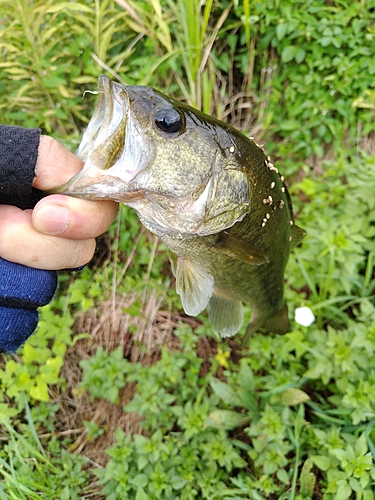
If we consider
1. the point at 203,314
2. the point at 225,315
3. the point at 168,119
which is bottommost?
the point at 203,314

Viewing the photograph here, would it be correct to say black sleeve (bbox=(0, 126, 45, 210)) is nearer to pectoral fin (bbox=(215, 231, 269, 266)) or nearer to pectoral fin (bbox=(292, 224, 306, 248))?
pectoral fin (bbox=(215, 231, 269, 266))

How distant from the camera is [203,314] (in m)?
2.62

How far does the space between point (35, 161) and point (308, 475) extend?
189 cm

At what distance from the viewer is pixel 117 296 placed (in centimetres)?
283

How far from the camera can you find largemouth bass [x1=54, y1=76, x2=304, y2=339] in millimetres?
1093

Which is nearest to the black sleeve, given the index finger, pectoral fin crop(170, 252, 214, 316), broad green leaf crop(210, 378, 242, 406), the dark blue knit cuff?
the index finger

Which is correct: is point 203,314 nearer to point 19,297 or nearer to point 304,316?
point 304,316

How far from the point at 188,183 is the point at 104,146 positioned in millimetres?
301

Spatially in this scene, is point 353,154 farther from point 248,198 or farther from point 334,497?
point 334,497

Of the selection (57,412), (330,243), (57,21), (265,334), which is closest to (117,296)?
(57,412)

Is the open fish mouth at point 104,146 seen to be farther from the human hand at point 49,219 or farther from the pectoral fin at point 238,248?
the pectoral fin at point 238,248

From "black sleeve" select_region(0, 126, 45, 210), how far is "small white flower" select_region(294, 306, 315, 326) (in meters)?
1.62

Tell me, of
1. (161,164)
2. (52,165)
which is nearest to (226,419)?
(161,164)

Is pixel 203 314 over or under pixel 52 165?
under
